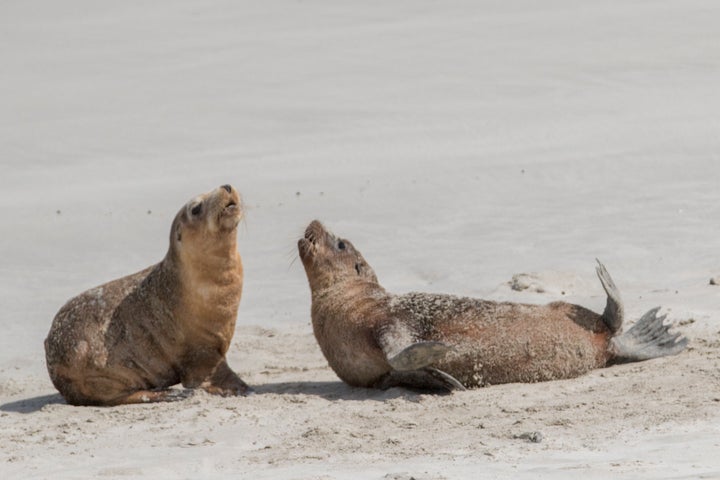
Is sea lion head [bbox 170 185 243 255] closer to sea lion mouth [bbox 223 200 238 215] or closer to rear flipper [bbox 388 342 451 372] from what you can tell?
sea lion mouth [bbox 223 200 238 215]

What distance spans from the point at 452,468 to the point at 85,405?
2.67 meters

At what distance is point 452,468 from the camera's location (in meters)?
5.20

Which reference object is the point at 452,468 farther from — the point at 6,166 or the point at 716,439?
the point at 6,166

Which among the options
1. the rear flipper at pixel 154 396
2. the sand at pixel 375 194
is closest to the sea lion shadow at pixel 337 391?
the sand at pixel 375 194

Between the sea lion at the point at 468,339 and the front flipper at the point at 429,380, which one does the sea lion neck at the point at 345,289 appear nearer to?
the sea lion at the point at 468,339

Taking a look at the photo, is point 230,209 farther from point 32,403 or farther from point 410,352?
point 32,403

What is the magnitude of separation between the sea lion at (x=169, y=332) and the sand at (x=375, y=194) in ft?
0.73

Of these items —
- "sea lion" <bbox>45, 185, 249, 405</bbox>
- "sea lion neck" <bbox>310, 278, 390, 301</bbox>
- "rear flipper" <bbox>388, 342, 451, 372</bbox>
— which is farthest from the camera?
"sea lion neck" <bbox>310, 278, 390, 301</bbox>

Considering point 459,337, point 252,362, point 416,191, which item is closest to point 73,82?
point 416,191

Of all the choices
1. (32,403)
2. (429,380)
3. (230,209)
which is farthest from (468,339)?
(32,403)

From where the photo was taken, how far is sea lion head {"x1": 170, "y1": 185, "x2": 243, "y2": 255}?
7102 mm

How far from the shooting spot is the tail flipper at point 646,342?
7.25m

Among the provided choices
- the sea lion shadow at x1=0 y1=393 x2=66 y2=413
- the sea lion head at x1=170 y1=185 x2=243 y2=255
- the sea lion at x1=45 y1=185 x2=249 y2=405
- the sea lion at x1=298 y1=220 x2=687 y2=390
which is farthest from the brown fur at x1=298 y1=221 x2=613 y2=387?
the sea lion shadow at x1=0 y1=393 x2=66 y2=413

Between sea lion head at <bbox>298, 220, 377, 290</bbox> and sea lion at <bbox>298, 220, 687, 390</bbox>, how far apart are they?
0.60 ft
